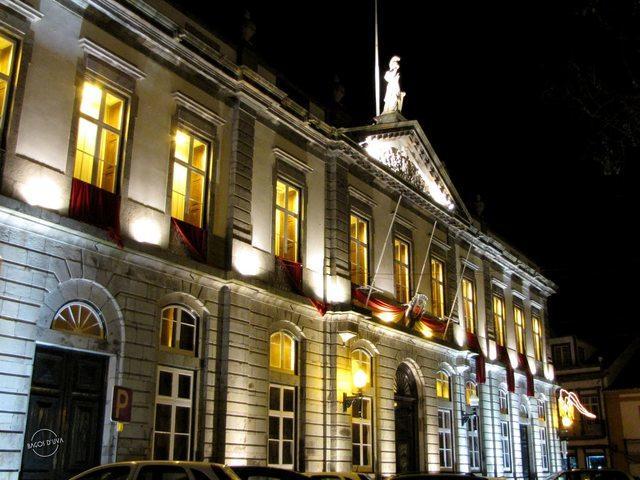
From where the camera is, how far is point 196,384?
57.6ft

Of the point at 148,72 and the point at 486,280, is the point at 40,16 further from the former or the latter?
the point at 486,280

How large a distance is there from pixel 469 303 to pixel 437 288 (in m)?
3.41

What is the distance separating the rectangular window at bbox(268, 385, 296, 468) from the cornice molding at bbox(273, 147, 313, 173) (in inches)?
263

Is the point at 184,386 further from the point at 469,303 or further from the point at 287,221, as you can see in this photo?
the point at 469,303

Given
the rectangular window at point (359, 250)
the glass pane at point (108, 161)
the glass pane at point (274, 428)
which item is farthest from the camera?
the rectangular window at point (359, 250)

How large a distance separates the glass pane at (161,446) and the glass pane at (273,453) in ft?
12.1

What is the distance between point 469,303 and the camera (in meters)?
32.3

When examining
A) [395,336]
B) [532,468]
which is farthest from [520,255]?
Answer: [395,336]

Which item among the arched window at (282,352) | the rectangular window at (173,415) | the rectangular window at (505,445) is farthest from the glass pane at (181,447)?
the rectangular window at (505,445)

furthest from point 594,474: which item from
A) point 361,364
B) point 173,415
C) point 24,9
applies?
point 24,9

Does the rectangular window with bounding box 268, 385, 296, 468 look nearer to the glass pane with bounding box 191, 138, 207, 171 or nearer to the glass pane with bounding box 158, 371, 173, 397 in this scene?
the glass pane with bounding box 158, 371, 173, 397

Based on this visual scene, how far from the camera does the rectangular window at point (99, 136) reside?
51.9 ft

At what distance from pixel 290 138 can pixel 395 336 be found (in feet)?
26.0

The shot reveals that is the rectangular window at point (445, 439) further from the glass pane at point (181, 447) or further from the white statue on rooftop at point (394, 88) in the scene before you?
the glass pane at point (181, 447)
